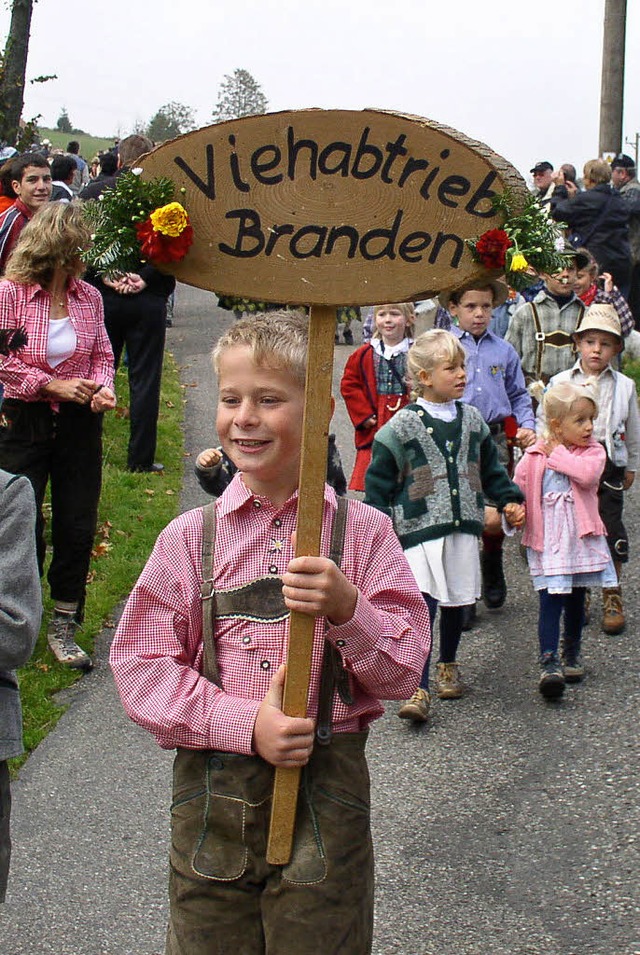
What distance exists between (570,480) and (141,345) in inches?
189

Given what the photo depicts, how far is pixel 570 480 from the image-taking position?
6.25m

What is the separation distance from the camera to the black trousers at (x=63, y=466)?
242 inches

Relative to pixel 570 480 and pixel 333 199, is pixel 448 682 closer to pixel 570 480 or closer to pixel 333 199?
pixel 570 480

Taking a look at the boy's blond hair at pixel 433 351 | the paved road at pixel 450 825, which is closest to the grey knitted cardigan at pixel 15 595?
the paved road at pixel 450 825

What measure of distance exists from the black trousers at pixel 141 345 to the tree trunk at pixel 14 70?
11.4ft

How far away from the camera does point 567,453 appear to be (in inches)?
247

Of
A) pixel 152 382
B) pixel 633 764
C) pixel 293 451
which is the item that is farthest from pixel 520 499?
pixel 152 382

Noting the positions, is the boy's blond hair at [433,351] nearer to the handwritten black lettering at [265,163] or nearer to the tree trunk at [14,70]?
the handwritten black lettering at [265,163]

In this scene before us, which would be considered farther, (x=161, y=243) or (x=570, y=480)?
(x=570, y=480)

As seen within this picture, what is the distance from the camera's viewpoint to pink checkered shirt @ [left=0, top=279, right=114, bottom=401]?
603cm

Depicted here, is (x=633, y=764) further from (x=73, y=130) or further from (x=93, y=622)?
(x=73, y=130)

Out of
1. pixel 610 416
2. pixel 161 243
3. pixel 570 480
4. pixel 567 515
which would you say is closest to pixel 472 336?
pixel 610 416

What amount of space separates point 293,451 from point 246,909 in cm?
97

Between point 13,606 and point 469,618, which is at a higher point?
point 13,606
